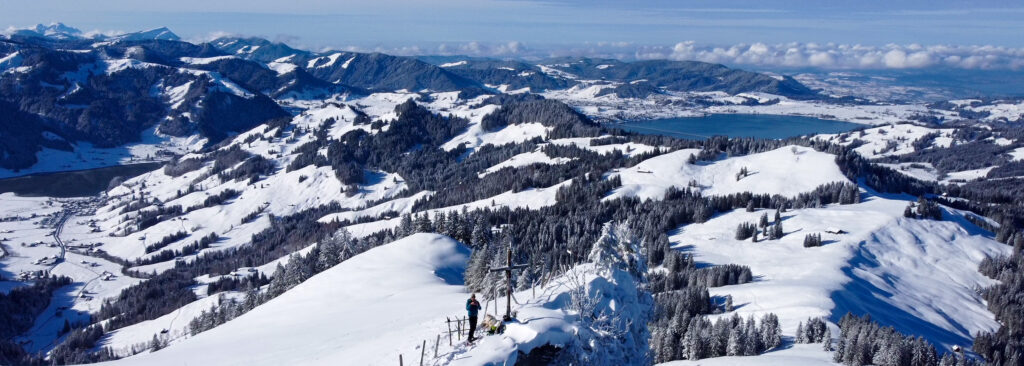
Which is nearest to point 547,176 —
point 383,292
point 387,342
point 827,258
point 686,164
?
point 686,164

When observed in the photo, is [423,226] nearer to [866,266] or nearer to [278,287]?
[278,287]

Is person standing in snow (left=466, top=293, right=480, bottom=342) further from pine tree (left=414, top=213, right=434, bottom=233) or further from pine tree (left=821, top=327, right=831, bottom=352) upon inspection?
pine tree (left=414, top=213, right=434, bottom=233)

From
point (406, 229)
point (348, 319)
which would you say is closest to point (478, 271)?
point (348, 319)

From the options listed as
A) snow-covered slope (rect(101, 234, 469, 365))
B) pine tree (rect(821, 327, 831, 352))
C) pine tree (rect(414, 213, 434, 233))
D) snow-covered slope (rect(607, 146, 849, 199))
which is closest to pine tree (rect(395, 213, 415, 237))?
pine tree (rect(414, 213, 434, 233))

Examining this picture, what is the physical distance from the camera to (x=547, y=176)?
500 ft

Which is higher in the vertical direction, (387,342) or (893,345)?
(387,342)

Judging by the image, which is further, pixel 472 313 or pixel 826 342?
pixel 826 342

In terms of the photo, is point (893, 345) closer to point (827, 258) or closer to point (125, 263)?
point (827, 258)

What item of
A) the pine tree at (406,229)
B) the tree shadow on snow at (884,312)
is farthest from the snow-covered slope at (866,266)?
the pine tree at (406,229)

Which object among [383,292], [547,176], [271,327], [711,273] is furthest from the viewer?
[547,176]

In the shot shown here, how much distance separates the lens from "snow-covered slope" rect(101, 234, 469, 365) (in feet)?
104

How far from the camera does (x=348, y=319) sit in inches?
1674

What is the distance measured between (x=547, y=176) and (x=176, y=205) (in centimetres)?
12296

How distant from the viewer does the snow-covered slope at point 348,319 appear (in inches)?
1251
